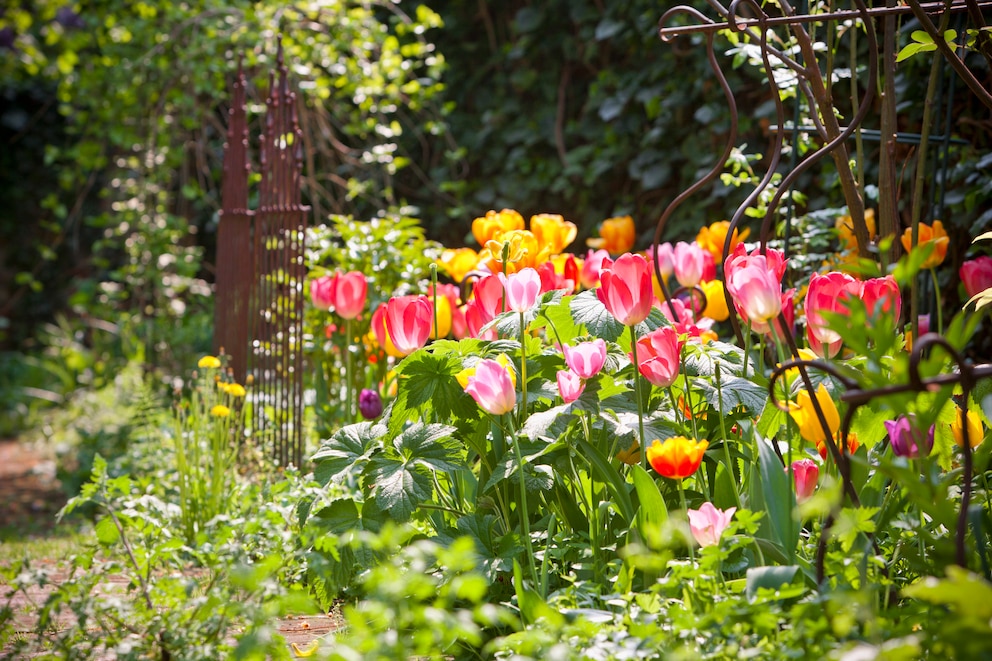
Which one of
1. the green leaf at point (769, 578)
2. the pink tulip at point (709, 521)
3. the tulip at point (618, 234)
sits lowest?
the green leaf at point (769, 578)

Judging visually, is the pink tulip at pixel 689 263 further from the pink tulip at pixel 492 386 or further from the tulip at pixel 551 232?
the pink tulip at pixel 492 386

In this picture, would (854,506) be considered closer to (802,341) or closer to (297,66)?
(802,341)

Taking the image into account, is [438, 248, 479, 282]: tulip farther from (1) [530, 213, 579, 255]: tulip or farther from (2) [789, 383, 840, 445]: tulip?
(2) [789, 383, 840, 445]: tulip

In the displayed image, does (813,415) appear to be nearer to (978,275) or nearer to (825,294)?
(825,294)

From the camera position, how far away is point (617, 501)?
5.33 feet

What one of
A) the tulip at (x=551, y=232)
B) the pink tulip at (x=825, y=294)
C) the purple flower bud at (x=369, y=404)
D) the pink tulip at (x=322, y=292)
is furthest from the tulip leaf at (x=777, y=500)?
the pink tulip at (x=322, y=292)

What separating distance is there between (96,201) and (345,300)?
268 inches

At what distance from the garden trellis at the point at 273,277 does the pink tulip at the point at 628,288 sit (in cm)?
176

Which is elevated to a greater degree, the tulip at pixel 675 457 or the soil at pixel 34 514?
the tulip at pixel 675 457

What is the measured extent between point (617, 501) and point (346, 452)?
530 mm

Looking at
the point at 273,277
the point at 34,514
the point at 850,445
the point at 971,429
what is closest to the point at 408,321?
the point at 850,445

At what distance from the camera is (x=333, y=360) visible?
10.8ft

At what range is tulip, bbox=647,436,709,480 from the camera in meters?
1.35

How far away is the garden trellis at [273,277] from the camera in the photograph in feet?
10.4
